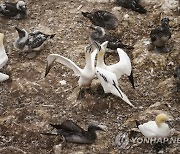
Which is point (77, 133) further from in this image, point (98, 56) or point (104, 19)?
point (104, 19)

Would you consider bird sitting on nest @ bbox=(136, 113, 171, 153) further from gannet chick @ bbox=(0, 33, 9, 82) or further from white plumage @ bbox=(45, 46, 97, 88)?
gannet chick @ bbox=(0, 33, 9, 82)

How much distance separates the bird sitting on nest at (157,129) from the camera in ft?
27.9

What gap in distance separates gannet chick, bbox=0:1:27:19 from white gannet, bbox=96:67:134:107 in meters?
3.44

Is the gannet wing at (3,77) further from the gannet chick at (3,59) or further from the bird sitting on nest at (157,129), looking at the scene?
the bird sitting on nest at (157,129)

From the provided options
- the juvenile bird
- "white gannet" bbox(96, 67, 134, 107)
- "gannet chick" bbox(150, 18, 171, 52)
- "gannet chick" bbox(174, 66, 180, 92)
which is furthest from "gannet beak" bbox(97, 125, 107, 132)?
the juvenile bird

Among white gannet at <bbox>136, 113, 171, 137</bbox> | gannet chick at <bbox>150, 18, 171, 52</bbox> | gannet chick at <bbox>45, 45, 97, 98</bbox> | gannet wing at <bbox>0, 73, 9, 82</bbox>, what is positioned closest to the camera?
white gannet at <bbox>136, 113, 171, 137</bbox>

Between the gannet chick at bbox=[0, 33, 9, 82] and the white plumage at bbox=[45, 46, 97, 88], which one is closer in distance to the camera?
the white plumage at bbox=[45, 46, 97, 88]

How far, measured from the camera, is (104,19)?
1177cm

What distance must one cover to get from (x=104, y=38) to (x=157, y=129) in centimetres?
316

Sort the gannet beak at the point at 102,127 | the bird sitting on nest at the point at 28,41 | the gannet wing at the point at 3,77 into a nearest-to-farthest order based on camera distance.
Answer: the gannet beak at the point at 102,127 → the gannet wing at the point at 3,77 → the bird sitting on nest at the point at 28,41

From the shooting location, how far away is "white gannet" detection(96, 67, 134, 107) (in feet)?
30.5

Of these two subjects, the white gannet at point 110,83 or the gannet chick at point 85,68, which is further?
the gannet chick at point 85,68

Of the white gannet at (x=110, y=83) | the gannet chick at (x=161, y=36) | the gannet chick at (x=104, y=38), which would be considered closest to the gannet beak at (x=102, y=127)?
the white gannet at (x=110, y=83)

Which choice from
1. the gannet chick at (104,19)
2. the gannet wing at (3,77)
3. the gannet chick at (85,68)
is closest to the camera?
the gannet chick at (85,68)
